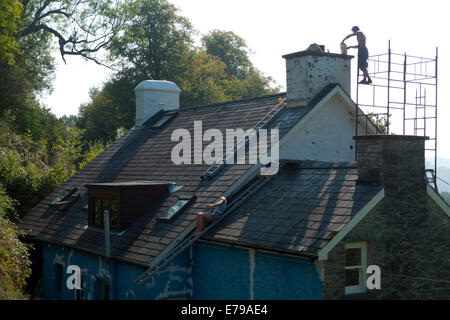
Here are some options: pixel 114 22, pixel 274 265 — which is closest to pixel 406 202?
pixel 274 265

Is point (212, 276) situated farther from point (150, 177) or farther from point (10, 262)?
point (150, 177)

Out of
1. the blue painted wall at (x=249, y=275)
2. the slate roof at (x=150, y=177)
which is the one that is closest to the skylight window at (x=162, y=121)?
the slate roof at (x=150, y=177)

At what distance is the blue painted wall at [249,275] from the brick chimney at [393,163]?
282 centimetres

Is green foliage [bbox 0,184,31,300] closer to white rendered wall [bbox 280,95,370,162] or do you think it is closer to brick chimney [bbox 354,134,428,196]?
white rendered wall [bbox 280,95,370,162]

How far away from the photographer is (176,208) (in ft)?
54.5

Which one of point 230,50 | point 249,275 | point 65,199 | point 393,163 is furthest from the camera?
point 230,50

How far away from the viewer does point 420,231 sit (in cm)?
1384

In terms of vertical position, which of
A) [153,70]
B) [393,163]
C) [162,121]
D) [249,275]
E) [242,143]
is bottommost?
[249,275]

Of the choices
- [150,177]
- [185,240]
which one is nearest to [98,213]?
[150,177]

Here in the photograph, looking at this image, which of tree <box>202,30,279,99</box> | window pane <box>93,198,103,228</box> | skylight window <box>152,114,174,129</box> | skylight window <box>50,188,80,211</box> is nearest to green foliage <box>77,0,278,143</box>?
tree <box>202,30,279,99</box>

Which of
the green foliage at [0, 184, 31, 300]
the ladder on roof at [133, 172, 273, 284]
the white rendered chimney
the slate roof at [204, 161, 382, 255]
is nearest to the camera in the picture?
the slate roof at [204, 161, 382, 255]

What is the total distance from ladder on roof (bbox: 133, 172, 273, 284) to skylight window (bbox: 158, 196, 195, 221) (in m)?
1.07

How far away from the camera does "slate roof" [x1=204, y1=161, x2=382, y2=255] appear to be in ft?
41.3

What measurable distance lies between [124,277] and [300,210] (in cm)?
558
